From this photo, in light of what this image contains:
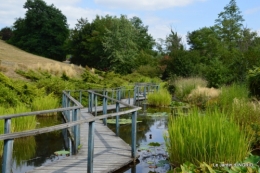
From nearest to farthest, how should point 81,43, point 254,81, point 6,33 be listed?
point 254,81 → point 81,43 → point 6,33

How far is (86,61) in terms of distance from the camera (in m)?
A: 44.8

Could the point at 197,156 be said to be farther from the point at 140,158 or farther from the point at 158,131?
the point at 158,131

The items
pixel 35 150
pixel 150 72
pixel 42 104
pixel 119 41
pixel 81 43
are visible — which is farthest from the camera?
pixel 81 43

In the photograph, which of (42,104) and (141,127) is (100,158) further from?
(42,104)

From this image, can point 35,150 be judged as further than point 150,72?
No

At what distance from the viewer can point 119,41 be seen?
1511 inches

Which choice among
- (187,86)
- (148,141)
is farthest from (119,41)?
(148,141)

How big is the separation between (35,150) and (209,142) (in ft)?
13.5

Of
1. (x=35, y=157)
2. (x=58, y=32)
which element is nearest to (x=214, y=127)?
(x=35, y=157)

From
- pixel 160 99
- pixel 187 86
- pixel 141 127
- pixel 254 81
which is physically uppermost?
pixel 254 81

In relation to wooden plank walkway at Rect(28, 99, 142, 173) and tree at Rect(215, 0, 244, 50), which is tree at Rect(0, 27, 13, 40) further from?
wooden plank walkway at Rect(28, 99, 142, 173)

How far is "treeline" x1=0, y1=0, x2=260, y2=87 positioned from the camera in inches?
1172

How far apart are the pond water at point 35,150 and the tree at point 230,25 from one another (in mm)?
38491

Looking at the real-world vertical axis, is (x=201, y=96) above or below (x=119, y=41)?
below
